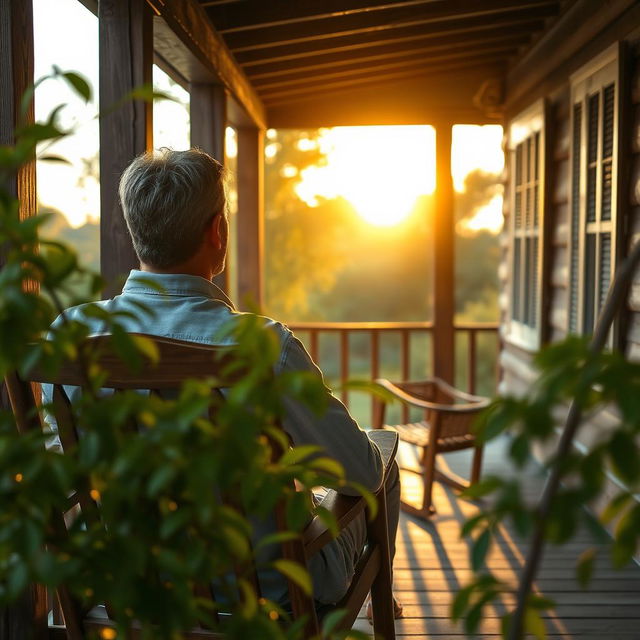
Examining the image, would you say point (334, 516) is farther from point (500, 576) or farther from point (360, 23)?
point (360, 23)

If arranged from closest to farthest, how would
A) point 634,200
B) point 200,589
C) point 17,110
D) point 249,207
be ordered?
point 200,589
point 17,110
point 634,200
point 249,207

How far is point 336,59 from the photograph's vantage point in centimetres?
475

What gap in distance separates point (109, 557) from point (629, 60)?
10.3 ft

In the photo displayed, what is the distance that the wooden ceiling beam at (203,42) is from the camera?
281 cm

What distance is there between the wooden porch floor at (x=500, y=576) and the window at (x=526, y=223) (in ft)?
5.01

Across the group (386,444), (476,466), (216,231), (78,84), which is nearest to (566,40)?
(476,466)

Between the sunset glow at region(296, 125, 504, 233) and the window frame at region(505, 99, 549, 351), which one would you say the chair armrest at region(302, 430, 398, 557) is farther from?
the sunset glow at region(296, 125, 504, 233)

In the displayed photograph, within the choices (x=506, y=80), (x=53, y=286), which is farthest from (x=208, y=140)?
(x=53, y=286)

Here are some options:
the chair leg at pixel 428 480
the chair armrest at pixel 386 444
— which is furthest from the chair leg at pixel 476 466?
the chair armrest at pixel 386 444

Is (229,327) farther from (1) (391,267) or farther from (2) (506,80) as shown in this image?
(1) (391,267)

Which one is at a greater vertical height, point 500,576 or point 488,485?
point 488,485

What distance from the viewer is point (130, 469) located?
2.54 feet

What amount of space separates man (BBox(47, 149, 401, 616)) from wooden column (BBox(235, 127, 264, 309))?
13.5 feet

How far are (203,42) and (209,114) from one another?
695mm
